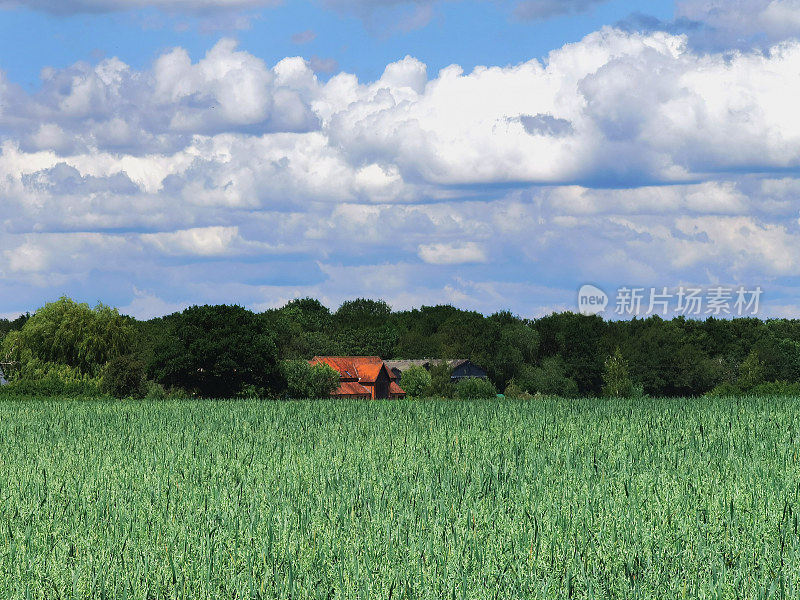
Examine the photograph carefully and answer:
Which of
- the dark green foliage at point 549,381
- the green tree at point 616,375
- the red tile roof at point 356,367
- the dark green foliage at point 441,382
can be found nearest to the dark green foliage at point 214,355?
the dark green foliage at point 441,382

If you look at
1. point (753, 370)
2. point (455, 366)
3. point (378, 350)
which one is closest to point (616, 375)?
point (753, 370)

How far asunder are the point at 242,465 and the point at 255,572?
7012 mm

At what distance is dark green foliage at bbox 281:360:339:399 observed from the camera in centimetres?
6128

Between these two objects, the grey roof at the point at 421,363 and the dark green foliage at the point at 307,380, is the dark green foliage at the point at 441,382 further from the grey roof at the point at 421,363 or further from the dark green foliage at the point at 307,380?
the dark green foliage at the point at 307,380

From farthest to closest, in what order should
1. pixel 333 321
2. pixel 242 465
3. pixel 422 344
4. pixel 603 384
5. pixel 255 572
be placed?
pixel 333 321 < pixel 422 344 < pixel 603 384 < pixel 242 465 < pixel 255 572

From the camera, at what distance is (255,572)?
7.78m

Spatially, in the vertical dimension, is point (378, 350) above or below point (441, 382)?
above

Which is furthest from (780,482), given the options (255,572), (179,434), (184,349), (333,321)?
(333,321)

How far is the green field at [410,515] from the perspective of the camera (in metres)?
7.51

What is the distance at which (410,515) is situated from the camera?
955 cm

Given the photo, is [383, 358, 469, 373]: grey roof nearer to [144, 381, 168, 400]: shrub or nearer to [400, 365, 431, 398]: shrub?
[400, 365, 431, 398]: shrub

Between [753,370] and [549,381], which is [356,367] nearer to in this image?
[549,381]

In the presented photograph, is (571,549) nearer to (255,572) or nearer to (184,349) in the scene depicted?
(255,572)

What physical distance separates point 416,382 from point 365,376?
21.8 feet
